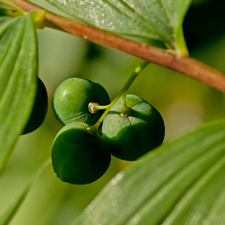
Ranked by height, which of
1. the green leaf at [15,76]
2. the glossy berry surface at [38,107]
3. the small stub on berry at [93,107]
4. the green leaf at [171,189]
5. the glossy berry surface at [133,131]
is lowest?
the glossy berry surface at [38,107]

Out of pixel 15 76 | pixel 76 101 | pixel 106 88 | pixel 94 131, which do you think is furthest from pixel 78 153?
pixel 106 88

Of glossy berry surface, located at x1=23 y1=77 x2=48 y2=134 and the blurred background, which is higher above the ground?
glossy berry surface, located at x1=23 y1=77 x2=48 y2=134

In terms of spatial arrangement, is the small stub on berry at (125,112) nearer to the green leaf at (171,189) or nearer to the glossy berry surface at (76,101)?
the glossy berry surface at (76,101)

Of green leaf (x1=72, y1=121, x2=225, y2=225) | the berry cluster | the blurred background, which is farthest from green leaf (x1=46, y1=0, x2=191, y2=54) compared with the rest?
the blurred background

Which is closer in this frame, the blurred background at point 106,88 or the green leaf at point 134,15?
the green leaf at point 134,15

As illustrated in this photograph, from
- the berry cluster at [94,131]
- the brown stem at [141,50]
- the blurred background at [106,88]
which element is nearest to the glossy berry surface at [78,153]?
the berry cluster at [94,131]

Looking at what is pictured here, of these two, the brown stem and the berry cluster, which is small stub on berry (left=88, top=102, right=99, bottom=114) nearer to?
the berry cluster

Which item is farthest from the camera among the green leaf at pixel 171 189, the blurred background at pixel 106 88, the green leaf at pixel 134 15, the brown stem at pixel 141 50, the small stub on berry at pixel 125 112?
the blurred background at pixel 106 88
